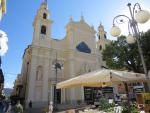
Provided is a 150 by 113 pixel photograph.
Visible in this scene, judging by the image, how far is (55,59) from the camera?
29.0 m

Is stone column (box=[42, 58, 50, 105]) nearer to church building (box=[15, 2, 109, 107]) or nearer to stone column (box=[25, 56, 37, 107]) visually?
church building (box=[15, 2, 109, 107])

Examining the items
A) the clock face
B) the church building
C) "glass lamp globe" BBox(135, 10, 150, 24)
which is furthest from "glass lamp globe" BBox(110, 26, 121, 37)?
the clock face

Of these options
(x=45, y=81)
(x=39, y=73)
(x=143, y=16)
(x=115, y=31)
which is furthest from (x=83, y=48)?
(x=143, y=16)

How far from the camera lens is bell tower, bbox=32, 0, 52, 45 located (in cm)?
2841

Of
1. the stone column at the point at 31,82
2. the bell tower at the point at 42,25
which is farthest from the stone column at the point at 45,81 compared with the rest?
the bell tower at the point at 42,25

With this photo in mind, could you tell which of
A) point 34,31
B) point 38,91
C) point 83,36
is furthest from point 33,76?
point 83,36

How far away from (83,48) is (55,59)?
6.77 m

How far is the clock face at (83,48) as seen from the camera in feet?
105

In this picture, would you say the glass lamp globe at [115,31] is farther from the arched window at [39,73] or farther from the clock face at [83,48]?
the clock face at [83,48]

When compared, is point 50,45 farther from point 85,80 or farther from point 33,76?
point 85,80

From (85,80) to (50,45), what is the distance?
24.8 m

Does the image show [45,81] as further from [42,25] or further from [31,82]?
[42,25]

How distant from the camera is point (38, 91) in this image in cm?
2552

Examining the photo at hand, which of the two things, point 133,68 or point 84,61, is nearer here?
point 133,68
